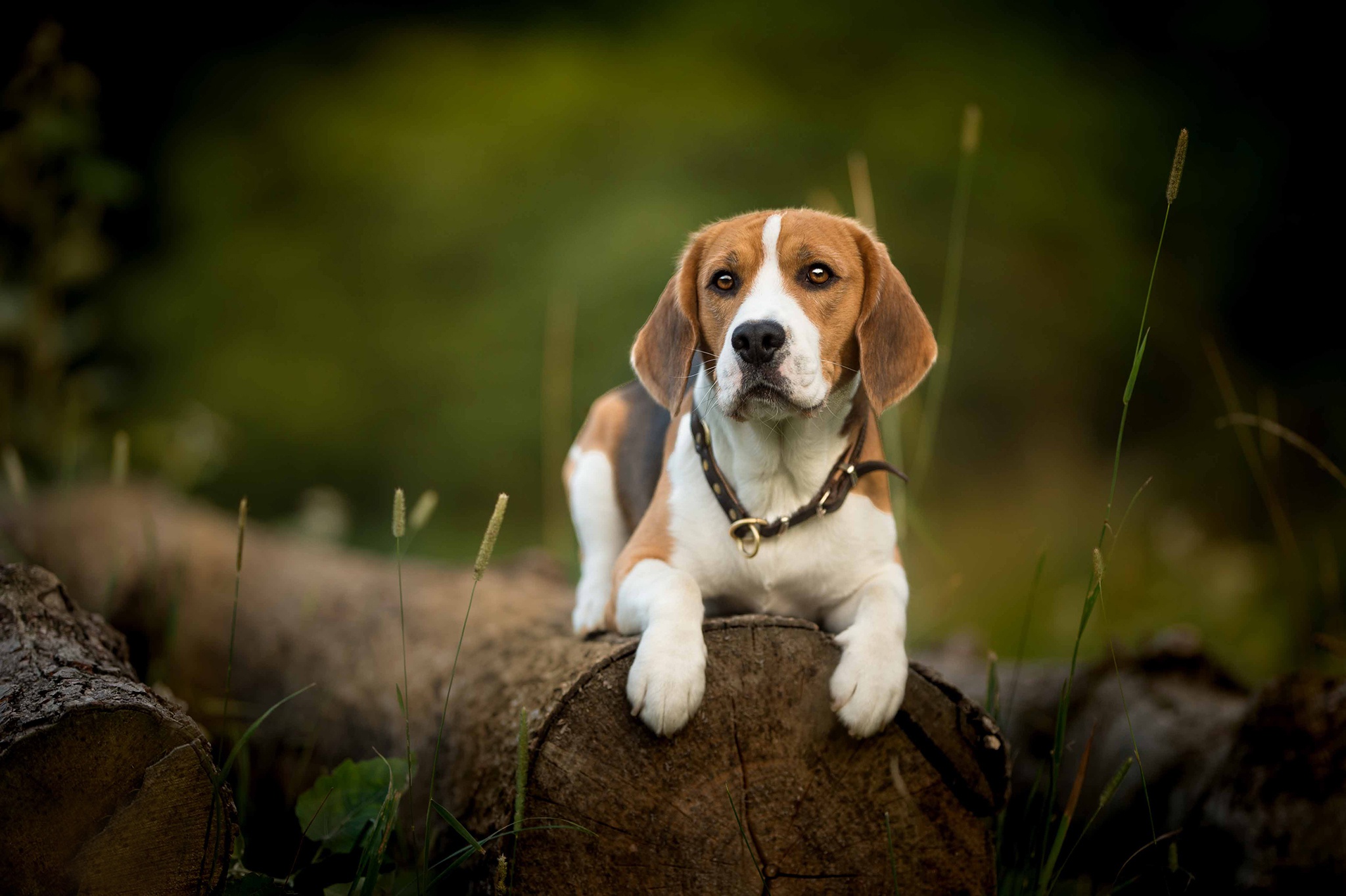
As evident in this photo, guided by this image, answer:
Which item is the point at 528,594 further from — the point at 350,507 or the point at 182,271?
the point at 182,271

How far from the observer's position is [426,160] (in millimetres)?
8945

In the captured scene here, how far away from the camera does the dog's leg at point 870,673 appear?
205cm

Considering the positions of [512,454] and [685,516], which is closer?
[685,516]

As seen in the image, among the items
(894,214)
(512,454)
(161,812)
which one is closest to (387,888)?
(161,812)

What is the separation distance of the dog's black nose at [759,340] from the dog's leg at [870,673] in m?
0.68

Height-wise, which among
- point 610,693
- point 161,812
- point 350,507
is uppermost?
point 610,693

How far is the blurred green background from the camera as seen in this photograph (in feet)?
24.6

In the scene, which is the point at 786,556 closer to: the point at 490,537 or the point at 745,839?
the point at 745,839

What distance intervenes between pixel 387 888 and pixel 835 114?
7.65 meters

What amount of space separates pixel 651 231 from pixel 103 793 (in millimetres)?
6413

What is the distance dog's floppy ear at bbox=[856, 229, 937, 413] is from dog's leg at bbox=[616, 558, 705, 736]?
0.76m

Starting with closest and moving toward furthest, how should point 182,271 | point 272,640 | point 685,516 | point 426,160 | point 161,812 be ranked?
point 161,812
point 685,516
point 272,640
point 182,271
point 426,160

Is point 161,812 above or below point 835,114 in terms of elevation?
below

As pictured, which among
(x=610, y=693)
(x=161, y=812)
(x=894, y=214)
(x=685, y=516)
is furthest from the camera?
(x=894, y=214)
